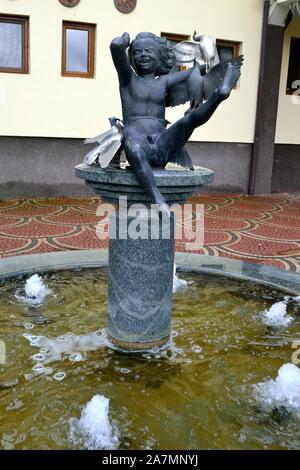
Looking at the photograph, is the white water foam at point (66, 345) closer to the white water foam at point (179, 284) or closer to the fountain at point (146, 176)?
the fountain at point (146, 176)

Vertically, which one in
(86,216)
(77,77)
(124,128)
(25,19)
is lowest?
(86,216)

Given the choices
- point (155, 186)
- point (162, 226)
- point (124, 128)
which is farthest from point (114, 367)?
point (124, 128)

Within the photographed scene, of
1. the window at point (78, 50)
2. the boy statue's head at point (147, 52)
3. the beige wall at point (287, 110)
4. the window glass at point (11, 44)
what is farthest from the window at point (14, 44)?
the boy statue's head at point (147, 52)

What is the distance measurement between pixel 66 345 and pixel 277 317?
1.42 metres

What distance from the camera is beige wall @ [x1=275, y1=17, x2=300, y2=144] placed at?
11.3 meters

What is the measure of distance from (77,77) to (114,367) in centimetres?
762

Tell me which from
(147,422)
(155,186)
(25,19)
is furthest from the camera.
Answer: (25,19)

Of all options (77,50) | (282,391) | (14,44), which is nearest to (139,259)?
(282,391)

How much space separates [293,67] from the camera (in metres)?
11.7

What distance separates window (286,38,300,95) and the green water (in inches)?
359

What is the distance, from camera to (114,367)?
277 centimetres

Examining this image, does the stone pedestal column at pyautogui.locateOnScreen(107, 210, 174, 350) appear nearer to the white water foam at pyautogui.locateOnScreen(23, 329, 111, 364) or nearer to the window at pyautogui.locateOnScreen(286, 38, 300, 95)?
the white water foam at pyautogui.locateOnScreen(23, 329, 111, 364)

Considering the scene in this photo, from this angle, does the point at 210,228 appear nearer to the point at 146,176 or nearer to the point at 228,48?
the point at 228,48
